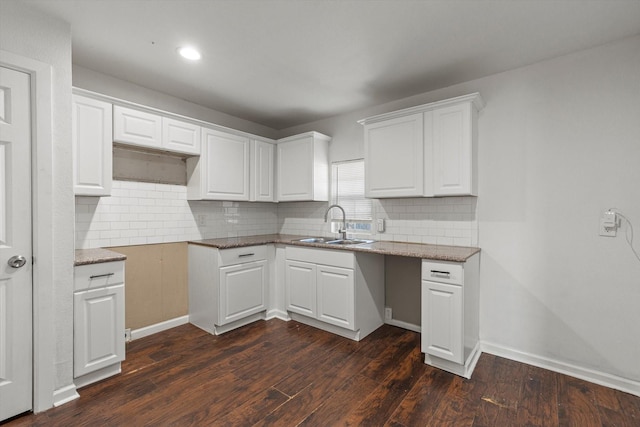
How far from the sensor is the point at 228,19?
2.00 metres

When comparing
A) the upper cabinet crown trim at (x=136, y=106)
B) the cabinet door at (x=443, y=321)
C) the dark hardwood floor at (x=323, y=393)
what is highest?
the upper cabinet crown trim at (x=136, y=106)

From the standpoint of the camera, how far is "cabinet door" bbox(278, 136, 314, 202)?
3.79m

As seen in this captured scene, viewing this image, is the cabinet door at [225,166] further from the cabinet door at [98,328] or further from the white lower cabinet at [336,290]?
the cabinet door at [98,328]

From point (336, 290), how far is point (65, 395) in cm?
217

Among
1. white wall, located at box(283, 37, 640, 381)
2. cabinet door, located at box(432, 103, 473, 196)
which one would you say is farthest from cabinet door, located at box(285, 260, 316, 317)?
white wall, located at box(283, 37, 640, 381)

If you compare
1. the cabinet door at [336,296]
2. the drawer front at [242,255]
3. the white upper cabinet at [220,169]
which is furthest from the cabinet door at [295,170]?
the cabinet door at [336,296]

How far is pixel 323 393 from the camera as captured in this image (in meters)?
→ 2.11

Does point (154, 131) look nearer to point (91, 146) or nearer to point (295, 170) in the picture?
point (91, 146)

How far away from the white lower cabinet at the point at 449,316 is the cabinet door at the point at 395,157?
2.68 ft

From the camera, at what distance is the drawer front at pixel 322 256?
2967mm

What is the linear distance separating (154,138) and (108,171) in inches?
21.1

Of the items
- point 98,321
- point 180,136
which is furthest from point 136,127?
point 98,321

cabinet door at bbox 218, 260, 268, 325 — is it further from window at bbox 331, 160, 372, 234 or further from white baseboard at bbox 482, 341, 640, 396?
white baseboard at bbox 482, 341, 640, 396

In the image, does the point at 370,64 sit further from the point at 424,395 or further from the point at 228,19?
the point at 424,395
